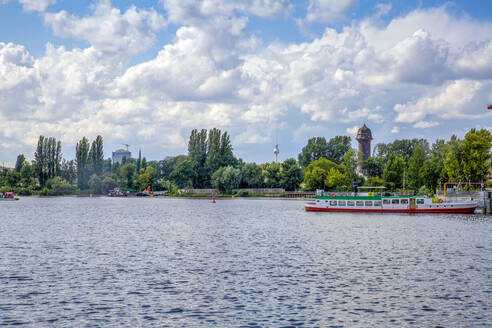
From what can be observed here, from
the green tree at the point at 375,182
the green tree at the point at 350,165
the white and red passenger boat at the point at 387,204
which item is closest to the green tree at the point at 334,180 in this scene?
the green tree at the point at 350,165

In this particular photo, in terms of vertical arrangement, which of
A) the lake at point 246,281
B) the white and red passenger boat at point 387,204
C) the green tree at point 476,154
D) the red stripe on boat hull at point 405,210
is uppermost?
the green tree at point 476,154

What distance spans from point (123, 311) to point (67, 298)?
4517 mm

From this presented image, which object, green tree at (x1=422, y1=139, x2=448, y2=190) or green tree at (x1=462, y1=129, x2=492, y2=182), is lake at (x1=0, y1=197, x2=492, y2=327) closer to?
green tree at (x1=462, y1=129, x2=492, y2=182)

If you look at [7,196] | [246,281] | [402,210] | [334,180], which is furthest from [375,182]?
[246,281]

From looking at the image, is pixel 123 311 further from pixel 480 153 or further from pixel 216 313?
pixel 480 153

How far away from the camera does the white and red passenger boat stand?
328 feet

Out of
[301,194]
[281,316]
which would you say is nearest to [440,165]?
[301,194]

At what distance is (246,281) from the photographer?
1240 inches

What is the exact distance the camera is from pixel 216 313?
24062 millimetres

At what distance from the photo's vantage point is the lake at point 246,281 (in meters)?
23.3

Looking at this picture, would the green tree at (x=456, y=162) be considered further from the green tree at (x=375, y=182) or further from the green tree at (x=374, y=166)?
the green tree at (x=374, y=166)

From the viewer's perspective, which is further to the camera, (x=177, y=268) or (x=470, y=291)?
(x=177, y=268)

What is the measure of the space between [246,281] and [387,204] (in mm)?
80885

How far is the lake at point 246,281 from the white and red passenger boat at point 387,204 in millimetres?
47439
